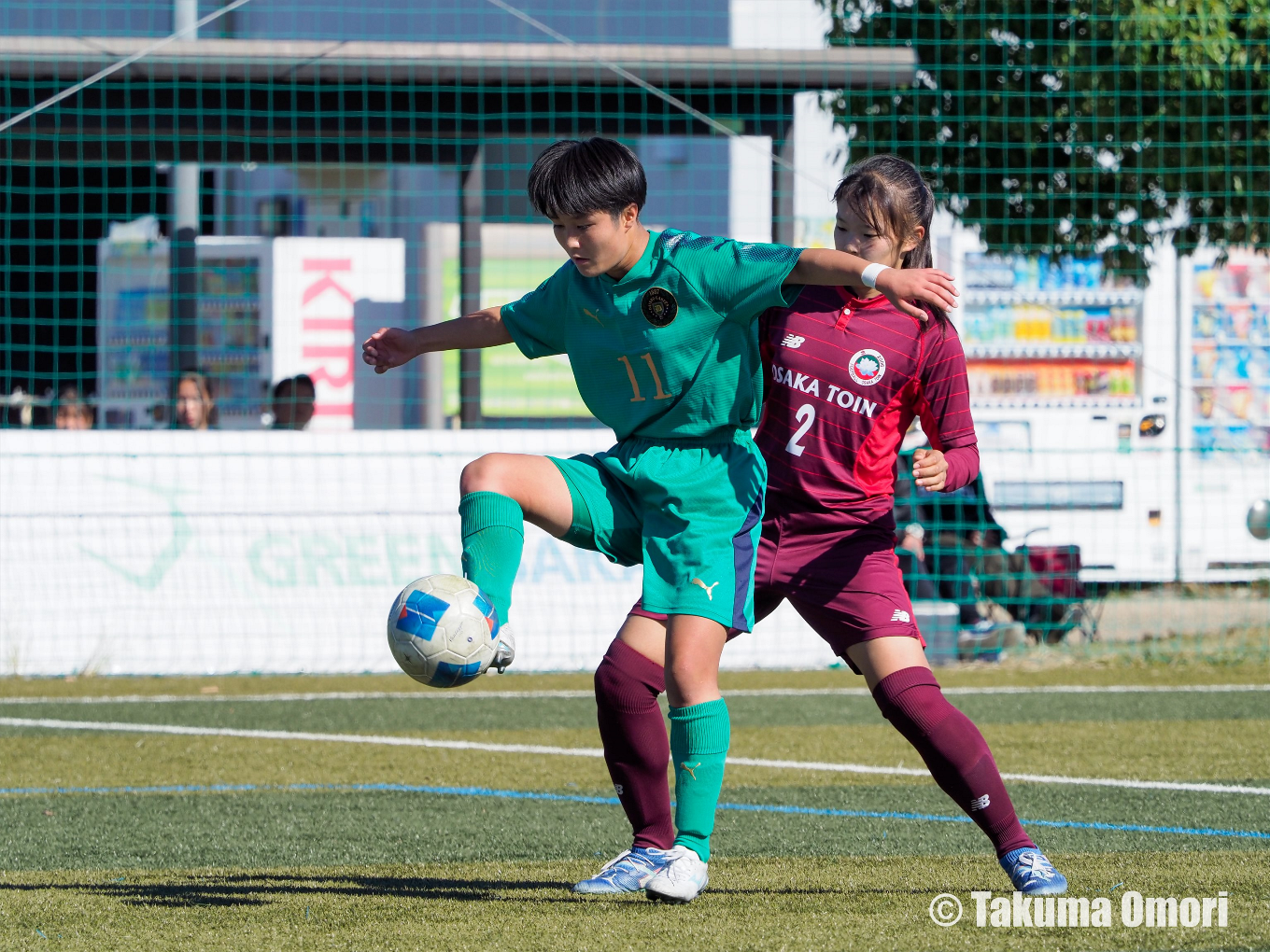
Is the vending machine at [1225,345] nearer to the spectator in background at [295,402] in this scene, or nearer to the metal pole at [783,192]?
the metal pole at [783,192]

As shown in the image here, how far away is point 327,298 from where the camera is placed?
1430 cm

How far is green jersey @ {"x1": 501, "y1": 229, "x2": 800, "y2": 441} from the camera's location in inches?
140

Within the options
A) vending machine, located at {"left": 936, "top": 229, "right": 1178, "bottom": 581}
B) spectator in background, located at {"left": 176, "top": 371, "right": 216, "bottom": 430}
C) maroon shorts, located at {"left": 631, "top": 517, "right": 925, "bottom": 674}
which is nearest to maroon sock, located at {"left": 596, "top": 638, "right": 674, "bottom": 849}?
maroon shorts, located at {"left": 631, "top": 517, "right": 925, "bottom": 674}

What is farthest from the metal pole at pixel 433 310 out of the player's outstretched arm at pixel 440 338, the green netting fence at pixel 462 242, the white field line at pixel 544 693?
the player's outstretched arm at pixel 440 338

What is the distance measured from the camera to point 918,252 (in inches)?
149

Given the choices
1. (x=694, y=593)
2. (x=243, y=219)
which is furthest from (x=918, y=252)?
(x=243, y=219)

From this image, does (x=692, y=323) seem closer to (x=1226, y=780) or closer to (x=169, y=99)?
(x=1226, y=780)

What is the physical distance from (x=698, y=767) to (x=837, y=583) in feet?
1.69

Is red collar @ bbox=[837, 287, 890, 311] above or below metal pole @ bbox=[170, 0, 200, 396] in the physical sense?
below

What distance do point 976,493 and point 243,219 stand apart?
9.86 meters

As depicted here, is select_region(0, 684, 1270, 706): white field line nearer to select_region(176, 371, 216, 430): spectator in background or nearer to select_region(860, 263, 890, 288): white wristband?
select_region(176, 371, 216, 430): spectator in background

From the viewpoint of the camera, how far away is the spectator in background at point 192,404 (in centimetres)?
1066

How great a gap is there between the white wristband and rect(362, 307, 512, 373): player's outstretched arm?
89 cm

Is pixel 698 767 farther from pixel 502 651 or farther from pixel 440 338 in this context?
pixel 440 338
